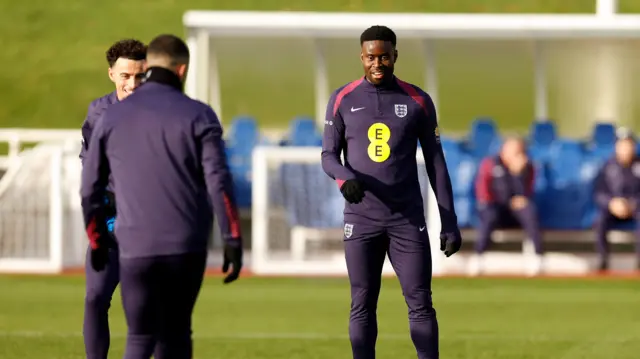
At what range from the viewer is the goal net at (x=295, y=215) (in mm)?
17984

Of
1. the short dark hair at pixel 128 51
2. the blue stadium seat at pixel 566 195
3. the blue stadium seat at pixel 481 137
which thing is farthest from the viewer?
the blue stadium seat at pixel 481 137

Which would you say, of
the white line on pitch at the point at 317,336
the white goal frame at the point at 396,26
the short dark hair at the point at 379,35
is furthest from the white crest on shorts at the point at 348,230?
the white goal frame at the point at 396,26

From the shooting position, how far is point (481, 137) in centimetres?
1994

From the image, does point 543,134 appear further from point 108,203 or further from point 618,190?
point 108,203

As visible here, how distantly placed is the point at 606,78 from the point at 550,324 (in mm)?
10172

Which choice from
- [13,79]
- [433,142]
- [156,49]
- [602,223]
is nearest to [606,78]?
[602,223]

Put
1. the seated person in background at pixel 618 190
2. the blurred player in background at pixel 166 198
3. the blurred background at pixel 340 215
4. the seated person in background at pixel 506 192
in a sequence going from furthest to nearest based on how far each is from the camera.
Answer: the seated person in background at pixel 618 190
the seated person in background at pixel 506 192
the blurred background at pixel 340 215
the blurred player in background at pixel 166 198

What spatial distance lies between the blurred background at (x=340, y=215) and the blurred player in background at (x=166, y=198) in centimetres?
404

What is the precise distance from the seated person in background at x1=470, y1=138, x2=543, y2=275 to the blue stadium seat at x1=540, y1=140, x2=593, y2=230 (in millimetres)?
674

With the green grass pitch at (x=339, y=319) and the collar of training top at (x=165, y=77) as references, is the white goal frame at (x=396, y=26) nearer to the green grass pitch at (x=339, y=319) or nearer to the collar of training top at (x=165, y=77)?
the green grass pitch at (x=339, y=319)

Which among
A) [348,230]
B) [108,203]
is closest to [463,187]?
[348,230]

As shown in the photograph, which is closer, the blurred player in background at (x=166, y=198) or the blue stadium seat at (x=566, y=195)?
the blurred player in background at (x=166, y=198)

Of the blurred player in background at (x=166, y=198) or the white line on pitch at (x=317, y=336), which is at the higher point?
the blurred player in background at (x=166, y=198)

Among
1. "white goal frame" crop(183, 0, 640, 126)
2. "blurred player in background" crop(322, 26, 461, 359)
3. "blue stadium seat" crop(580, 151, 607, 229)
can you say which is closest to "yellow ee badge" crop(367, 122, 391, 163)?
Answer: "blurred player in background" crop(322, 26, 461, 359)
